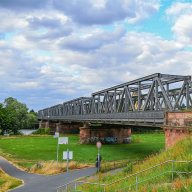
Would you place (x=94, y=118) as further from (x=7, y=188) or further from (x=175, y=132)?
(x=7, y=188)

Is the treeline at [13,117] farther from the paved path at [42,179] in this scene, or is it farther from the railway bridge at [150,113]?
the paved path at [42,179]

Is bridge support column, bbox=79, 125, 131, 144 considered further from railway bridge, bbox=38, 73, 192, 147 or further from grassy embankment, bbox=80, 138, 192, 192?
grassy embankment, bbox=80, 138, 192, 192

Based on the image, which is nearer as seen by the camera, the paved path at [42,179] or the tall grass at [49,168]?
the paved path at [42,179]

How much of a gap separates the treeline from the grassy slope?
54859 millimetres

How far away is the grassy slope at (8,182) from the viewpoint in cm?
1839

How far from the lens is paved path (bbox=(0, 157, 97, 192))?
17.5 meters

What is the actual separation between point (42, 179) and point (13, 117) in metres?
67.3

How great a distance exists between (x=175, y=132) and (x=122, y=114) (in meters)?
14.8

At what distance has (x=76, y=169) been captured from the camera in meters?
24.2

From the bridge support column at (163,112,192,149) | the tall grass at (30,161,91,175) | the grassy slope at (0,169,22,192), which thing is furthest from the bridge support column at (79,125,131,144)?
the grassy slope at (0,169,22,192)

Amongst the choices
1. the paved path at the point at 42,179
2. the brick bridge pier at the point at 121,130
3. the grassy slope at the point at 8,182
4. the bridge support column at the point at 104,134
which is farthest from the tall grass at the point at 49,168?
the bridge support column at the point at 104,134

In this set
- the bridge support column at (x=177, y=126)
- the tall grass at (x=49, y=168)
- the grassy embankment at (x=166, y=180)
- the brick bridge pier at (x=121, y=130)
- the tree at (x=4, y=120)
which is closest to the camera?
the grassy embankment at (x=166, y=180)

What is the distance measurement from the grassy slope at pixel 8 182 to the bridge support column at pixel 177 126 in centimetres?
1434

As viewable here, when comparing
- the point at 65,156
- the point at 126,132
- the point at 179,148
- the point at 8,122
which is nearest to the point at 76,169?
the point at 65,156
